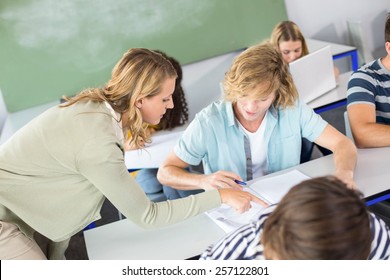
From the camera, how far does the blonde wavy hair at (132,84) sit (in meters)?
1.57

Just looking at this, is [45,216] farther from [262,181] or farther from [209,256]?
[262,181]

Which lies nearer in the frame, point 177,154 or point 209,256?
point 209,256

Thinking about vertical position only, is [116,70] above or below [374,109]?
above

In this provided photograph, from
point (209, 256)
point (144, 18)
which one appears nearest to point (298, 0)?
point (144, 18)

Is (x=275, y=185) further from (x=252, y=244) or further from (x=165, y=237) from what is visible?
(x=252, y=244)

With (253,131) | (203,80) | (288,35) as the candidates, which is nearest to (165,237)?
(253,131)

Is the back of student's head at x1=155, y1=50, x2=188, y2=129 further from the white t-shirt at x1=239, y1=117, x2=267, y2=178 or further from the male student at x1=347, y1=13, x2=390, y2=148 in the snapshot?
the male student at x1=347, y1=13, x2=390, y2=148

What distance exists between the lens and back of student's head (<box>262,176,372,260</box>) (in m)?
0.90

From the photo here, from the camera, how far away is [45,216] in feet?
5.28

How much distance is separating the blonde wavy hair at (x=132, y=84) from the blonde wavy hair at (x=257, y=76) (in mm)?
320

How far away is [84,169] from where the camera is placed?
147cm

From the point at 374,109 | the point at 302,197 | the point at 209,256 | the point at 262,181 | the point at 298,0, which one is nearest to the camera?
the point at 302,197

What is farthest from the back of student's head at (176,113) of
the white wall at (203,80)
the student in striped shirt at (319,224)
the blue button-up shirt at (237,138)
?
the student in striped shirt at (319,224)

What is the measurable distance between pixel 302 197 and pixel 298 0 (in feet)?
13.0
